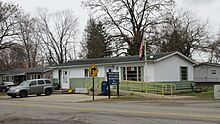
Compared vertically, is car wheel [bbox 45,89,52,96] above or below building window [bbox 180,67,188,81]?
below

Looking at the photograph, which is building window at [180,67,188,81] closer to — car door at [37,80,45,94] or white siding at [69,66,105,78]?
white siding at [69,66,105,78]

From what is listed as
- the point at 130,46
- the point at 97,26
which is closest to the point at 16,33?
the point at 97,26

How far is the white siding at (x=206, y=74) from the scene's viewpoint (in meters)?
60.9

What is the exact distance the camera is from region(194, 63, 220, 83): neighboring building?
199 feet

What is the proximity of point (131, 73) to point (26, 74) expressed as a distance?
27667mm

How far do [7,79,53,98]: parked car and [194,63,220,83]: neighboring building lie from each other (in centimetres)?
2878

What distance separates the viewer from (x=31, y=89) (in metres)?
38.3

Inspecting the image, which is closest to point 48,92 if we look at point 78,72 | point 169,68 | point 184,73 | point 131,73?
point 78,72

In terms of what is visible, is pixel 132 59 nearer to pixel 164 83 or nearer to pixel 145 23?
pixel 164 83

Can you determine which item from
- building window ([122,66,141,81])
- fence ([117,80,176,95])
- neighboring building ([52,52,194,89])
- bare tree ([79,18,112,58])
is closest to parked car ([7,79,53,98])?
neighboring building ([52,52,194,89])

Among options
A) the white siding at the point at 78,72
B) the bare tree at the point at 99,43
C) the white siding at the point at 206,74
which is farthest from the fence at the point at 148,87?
the white siding at the point at 206,74

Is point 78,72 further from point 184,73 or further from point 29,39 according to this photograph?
point 29,39

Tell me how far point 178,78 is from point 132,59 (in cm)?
476

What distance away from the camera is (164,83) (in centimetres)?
3603
